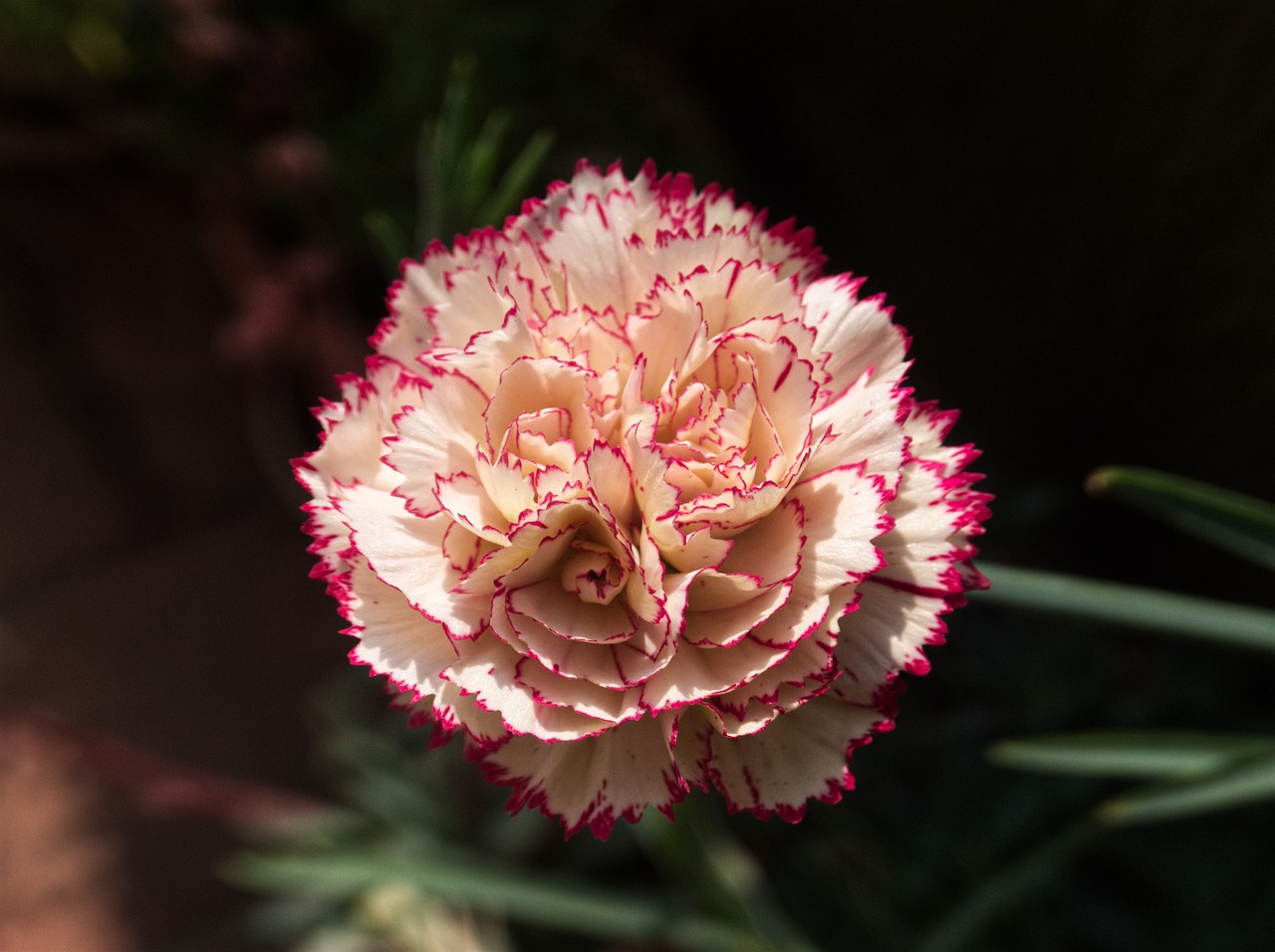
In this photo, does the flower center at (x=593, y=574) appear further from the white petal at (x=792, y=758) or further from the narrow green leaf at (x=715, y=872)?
the narrow green leaf at (x=715, y=872)

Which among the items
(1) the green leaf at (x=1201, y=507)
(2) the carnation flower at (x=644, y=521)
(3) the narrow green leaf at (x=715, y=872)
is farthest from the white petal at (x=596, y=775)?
(1) the green leaf at (x=1201, y=507)

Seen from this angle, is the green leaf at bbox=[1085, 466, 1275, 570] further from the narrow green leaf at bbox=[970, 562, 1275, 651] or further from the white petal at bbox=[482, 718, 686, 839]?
the white petal at bbox=[482, 718, 686, 839]

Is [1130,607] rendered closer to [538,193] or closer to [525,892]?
[525,892]

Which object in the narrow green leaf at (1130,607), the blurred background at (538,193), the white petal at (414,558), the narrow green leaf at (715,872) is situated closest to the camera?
the white petal at (414,558)

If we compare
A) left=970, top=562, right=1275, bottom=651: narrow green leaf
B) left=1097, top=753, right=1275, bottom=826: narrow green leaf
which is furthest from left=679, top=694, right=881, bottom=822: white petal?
left=1097, top=753, right=1275, bottom=826: narrow green leaf

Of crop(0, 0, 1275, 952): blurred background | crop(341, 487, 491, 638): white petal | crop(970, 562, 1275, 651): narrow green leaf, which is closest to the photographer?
crop(341, 487, 491, 638): white petal

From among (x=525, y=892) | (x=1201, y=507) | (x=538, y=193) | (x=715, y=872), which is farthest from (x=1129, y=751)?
(x=538, y=193)

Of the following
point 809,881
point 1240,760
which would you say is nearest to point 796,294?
point 1240,760
